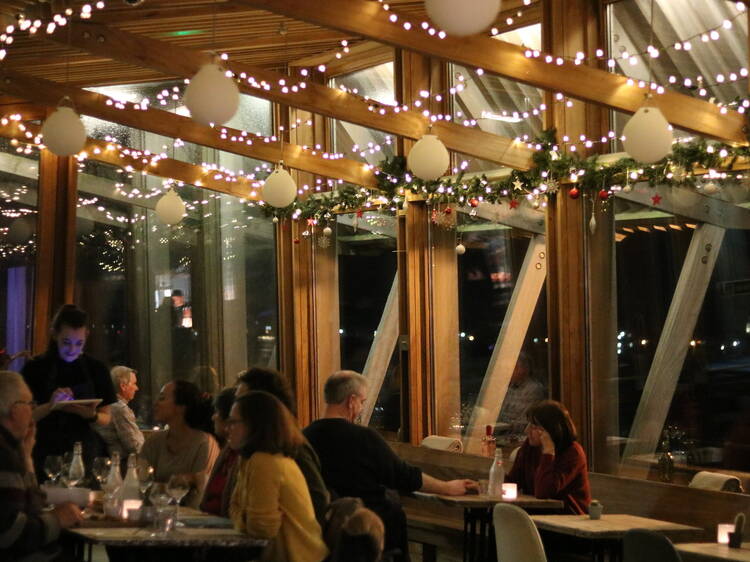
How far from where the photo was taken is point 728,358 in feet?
27.2

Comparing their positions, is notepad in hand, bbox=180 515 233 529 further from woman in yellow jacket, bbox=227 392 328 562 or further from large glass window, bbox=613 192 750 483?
large glass window, bbox=613 192 750 483

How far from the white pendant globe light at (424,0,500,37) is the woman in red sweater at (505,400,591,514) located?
300 centimetres

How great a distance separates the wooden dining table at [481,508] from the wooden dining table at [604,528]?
0.88 feet

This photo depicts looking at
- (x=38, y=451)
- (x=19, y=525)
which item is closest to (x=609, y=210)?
(x=38, y=451)

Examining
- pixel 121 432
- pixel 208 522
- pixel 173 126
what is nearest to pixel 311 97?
pixel 173 126

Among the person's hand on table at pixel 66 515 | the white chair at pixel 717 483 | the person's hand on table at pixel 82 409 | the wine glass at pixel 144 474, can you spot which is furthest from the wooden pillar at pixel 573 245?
the person's hand on table at pixel 66 515

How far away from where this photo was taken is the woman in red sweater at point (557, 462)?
678 cm

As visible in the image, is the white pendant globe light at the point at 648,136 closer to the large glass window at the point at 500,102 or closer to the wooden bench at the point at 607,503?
the wooden bench at the point at 607,503

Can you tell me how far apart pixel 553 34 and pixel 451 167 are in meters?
1.64

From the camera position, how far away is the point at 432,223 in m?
10.7

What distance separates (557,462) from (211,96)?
9.46ft

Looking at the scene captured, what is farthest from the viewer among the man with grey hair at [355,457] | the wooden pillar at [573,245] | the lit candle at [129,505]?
the wooden pillar at [573,245]

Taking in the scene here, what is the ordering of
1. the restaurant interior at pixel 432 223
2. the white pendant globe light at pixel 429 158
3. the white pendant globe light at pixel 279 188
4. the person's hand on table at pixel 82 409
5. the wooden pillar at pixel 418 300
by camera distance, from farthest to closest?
the wooden pillar at pixel 418 300 → the white pendant globe light at pixel 279 188 → the restaurant interior at pixel 432 223 → the white pendant globe light at pixel 429 158 → the person's hand on table at pixel 82 409

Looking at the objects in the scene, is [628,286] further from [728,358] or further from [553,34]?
[553,34]
